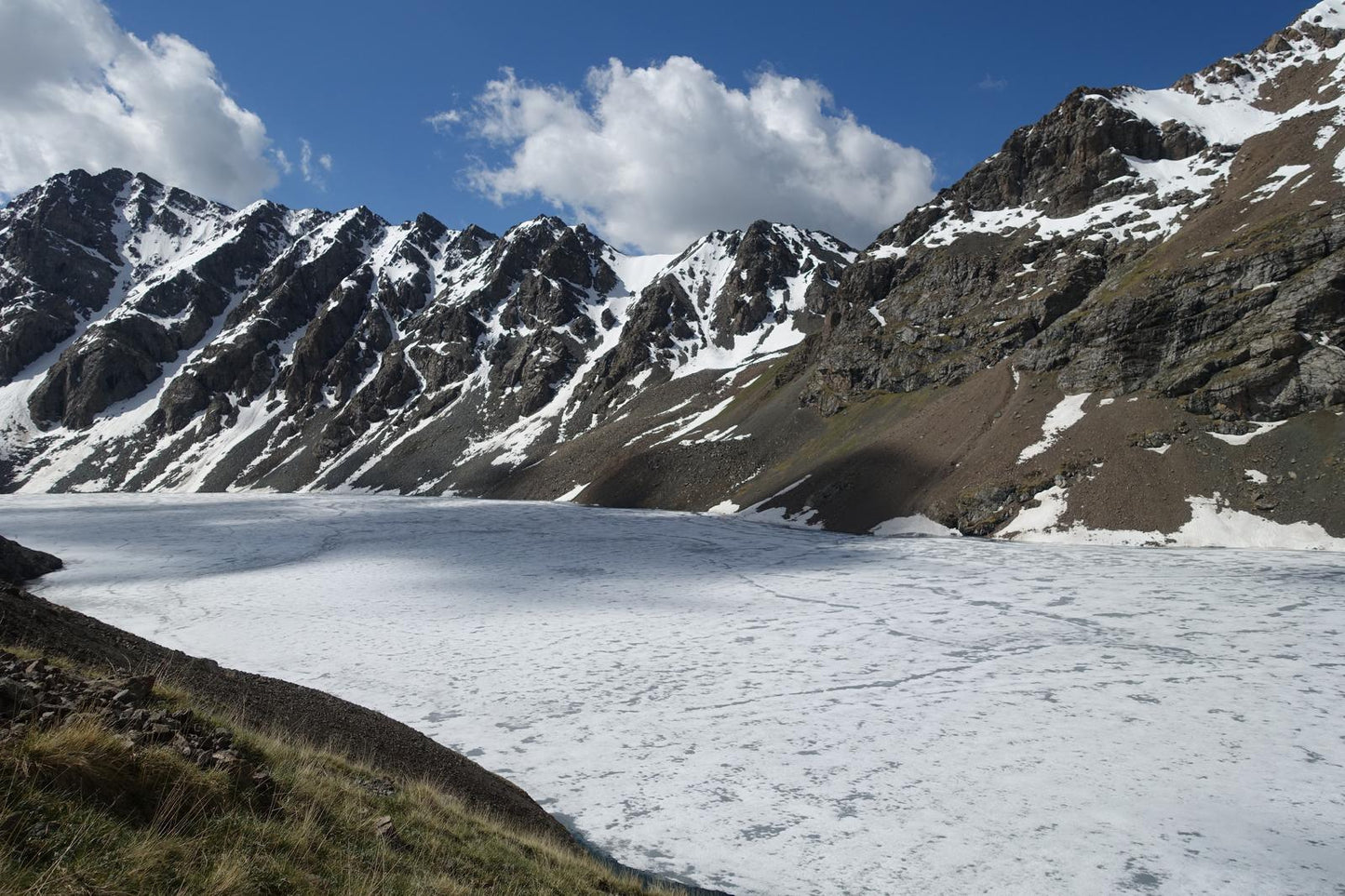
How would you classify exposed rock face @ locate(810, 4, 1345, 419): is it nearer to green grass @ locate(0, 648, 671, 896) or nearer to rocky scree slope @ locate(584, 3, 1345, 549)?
rocky scree slope @ locate(584, 3, 1345, 549)

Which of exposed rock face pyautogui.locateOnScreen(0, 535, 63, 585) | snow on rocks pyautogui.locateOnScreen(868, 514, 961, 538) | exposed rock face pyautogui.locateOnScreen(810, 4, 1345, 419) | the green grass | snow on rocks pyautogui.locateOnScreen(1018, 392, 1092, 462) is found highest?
exposed rock face pyautogui.locateOnScreen(810, 4, 1345, 419)

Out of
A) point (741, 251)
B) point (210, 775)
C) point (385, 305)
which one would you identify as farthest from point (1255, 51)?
point (385, 305)

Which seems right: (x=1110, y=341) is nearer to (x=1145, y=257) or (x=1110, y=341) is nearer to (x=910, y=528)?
(x=1145, y=257)

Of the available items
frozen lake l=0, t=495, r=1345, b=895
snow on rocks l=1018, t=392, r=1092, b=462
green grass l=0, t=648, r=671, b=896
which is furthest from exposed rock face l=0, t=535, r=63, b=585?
snow on rocks l=1018, t=392, r=1092, b=462

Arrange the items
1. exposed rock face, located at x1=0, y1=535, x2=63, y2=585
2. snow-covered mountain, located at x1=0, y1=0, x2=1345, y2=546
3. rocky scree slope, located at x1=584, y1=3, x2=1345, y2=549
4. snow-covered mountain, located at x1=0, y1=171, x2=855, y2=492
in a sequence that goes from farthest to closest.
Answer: snow-covered mountain, located at x1=0, y1=171, x2=855, y2=492 → snow-covered mountain, located at x1=0, y1=0, x2=1345, y2=546 → rocky scree slope, located at x1=584, y1=3, x2=1345, y2=549 → exposed rock face, located at x1=0, y1=535, x2=63, y2=585

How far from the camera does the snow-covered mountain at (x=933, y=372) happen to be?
4397 cm

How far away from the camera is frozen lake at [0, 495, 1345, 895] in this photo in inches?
403

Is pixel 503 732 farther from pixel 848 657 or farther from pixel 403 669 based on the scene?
pixel 848 657

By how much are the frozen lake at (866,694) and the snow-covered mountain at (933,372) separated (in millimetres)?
11825

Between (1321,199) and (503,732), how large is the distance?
72.2m

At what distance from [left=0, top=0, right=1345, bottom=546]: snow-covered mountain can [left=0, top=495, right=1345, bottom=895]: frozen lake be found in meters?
11.8

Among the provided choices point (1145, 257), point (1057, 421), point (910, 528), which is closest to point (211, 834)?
point (910, 528)

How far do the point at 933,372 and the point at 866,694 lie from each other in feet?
195

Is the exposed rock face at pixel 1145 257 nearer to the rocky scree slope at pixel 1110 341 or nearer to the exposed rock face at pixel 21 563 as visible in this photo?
the rocky scree slope at pixel 1110 341
